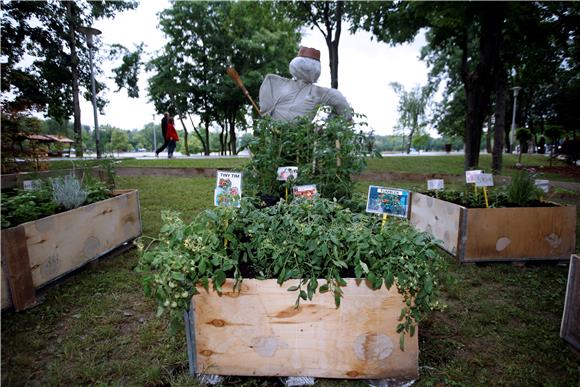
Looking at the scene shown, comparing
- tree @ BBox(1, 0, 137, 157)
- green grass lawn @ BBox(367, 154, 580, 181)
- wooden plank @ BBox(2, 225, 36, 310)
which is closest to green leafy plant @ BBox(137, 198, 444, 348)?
wooden plank @ BBox(2, 225, 36, 310)

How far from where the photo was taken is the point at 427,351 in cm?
158

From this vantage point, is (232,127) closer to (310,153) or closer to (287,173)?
(310,153)

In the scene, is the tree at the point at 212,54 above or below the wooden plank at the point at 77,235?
above

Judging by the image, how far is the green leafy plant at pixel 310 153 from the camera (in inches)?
77.0

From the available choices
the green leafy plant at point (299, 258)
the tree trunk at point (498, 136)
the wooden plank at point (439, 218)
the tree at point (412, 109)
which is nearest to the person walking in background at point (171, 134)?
the wooden plank at point (439, 218)

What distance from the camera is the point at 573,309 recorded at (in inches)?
62.2

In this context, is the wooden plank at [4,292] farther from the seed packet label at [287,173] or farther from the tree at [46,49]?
the tree at [46,49]

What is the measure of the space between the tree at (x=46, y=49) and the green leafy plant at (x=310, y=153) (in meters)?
2.41

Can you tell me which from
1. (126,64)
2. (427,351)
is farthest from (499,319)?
(126,64)

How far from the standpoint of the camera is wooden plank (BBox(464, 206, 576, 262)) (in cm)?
251

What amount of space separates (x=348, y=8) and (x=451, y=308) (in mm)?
10614

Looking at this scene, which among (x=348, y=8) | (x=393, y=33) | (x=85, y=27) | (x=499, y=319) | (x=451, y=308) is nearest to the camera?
(x=499, y=319)

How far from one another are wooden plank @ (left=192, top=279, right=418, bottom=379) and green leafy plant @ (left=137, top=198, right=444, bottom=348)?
6 centimetres

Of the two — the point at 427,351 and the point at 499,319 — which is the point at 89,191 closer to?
the point at 427,351
